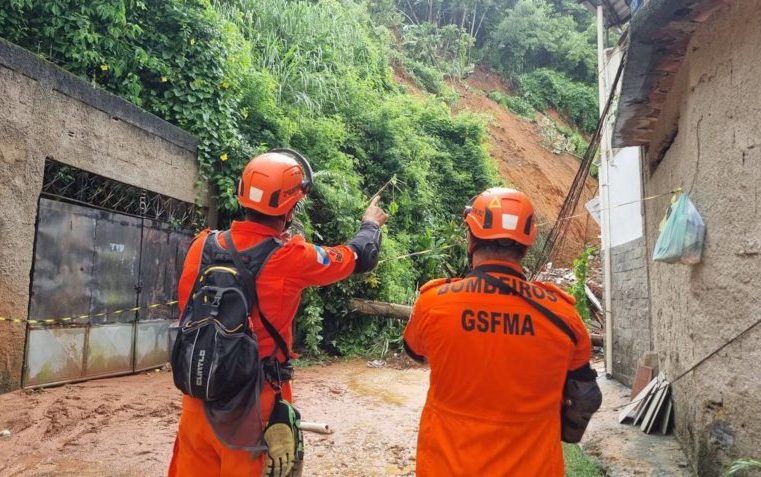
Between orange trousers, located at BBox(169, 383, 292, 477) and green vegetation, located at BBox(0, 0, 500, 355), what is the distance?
Result: 273 inches

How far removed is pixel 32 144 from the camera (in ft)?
19.4

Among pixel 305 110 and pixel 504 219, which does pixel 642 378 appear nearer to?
pixel 504 219

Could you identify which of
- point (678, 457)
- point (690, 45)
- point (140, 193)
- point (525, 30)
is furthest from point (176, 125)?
point (525, 30)

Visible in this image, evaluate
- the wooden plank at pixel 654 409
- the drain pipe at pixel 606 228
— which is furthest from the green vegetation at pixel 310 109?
the wooden plank at pixel 654 409

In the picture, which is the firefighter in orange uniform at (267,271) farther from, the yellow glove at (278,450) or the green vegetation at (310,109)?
the green vegetation at (310,109)

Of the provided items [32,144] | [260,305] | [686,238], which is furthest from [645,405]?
[32,144]

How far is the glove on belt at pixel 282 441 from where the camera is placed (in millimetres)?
2131

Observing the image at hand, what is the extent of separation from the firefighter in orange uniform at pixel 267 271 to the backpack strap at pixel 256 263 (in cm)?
2

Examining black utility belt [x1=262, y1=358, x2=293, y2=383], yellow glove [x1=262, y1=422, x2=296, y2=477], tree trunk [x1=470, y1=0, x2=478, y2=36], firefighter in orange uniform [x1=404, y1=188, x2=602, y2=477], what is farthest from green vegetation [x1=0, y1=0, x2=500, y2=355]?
tree trunk [x1=470, y1=0, x2=478, y2=36]

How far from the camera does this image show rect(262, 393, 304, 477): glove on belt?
2131mm

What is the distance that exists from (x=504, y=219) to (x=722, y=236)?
199 centimetres

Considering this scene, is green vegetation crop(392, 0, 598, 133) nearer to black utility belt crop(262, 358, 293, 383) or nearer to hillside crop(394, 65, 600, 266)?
hillside crop(394, 65, 600, 266)

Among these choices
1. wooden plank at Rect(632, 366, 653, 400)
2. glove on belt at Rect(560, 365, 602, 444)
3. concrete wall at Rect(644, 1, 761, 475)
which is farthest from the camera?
wooden plank at Rect(632, 366, 653, 400)

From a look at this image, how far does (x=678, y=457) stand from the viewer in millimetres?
4000
